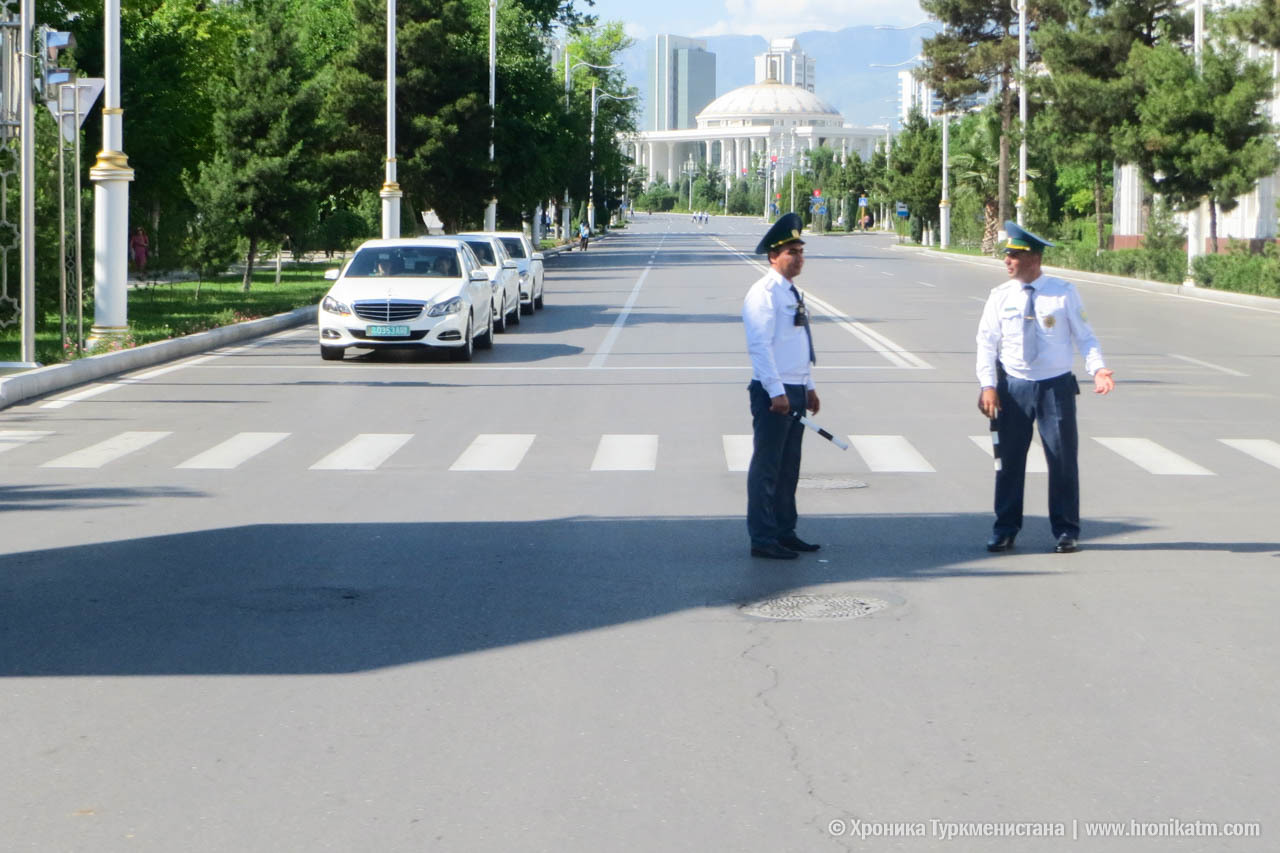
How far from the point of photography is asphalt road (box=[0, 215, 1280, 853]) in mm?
5250

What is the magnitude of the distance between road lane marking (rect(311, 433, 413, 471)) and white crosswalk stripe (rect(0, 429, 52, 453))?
8.27 feet

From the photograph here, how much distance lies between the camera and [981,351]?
9609 mm

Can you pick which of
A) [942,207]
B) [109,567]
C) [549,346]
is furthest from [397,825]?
[942,207]

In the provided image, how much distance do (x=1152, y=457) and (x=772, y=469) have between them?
505 centimetres

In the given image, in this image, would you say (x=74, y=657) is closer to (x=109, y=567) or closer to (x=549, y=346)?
(x=109, y=567)

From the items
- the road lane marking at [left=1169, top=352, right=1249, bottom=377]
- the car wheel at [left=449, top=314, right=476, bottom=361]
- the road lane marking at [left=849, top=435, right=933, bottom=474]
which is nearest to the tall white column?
the car wheel at [left=449, top=314, right=476, bottom=361]

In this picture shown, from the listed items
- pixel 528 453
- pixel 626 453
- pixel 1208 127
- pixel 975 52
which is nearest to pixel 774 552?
pixel 626 453

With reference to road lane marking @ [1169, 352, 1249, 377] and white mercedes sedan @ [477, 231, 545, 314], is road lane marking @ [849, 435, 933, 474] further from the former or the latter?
white mercedes sedan @ [477, 231, 545, 314]

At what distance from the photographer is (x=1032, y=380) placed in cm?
955

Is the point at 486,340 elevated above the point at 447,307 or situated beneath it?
situated beneath

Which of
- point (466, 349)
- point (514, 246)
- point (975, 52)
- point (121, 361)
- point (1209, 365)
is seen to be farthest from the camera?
point (975, 52)

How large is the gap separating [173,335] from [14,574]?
16.1 metres

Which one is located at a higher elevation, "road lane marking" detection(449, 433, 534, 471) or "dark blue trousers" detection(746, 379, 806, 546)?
"dark blue trousers" detection(746, 379, 806, 546)

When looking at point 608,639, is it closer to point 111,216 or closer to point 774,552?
point 774,552
